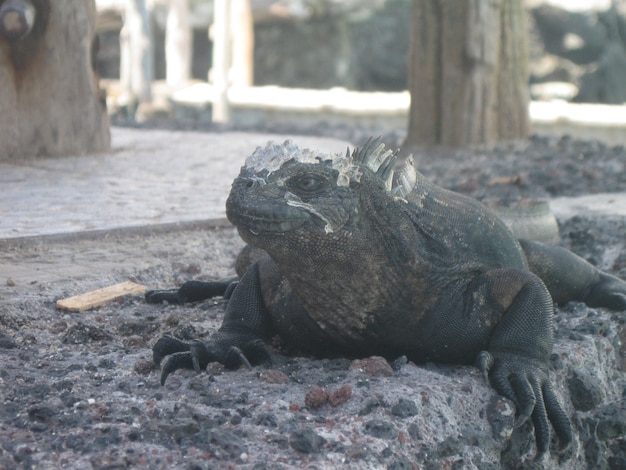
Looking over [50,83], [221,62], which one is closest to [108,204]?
[50,83]

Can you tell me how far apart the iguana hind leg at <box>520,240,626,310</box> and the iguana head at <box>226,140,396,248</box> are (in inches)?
50.3

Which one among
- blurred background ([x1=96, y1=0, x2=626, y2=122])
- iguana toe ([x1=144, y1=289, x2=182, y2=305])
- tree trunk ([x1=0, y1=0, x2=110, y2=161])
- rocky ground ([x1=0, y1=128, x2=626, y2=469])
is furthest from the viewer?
blurred background ([x1=96, y1=0, x2=626, y2=122])

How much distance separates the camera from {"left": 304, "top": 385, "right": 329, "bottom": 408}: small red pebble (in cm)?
310

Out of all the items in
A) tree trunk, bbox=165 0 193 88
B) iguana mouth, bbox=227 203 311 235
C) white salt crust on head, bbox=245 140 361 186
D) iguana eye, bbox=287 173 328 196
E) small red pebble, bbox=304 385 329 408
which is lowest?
small red pebble, bbox=304 385 329 408

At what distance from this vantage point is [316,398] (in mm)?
3102

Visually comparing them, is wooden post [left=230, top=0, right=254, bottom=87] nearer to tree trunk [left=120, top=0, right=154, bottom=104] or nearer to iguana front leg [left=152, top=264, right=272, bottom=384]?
tree trunk [left=120, top=0, right=154, bottom=104]

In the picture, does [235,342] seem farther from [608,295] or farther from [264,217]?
[608,295]

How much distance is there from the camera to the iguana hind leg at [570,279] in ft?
14.2

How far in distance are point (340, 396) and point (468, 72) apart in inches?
284

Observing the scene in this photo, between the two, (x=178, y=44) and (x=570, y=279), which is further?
(x=178, y=44)

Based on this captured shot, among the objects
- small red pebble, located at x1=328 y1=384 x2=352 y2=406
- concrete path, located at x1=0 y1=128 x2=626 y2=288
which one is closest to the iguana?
small red pebble, located at x1=328 y1=384 x2=352 y2=406

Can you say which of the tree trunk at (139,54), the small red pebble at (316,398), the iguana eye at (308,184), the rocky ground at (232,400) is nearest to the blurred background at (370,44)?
the tree trunk at (139,54)

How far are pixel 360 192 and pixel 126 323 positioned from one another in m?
1.37

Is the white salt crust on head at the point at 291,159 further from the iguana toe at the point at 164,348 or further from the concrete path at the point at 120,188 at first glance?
the concrete path at the point at 120,188
